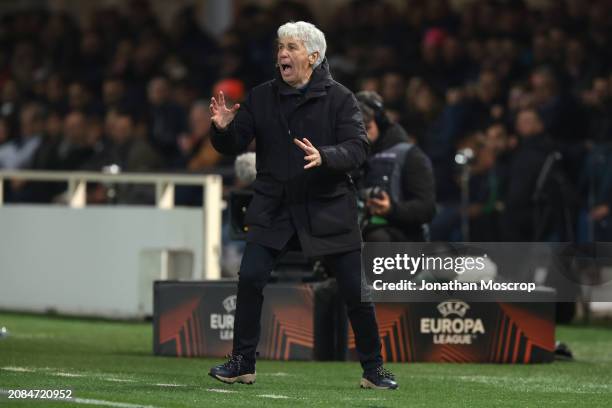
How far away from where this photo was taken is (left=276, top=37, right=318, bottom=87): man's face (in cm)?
964

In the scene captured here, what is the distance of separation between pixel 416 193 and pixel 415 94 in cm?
631

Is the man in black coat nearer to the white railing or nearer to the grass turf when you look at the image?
the grass turf

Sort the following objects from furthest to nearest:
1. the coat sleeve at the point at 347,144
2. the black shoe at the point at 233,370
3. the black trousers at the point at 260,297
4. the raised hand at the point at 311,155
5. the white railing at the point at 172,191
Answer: the white railing at the point at 172,191, the black shoe at the point at 233,370, the black trousers at the point at 260,297, the coat sleeve at the point at 347,144, the raised hand at the point at 311,155

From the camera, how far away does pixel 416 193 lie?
12.6m

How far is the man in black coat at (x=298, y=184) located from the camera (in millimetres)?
9688

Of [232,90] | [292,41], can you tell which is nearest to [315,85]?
[292,41]

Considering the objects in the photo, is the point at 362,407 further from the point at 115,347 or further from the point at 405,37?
the point at 405,37

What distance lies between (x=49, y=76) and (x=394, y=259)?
51.0 feet

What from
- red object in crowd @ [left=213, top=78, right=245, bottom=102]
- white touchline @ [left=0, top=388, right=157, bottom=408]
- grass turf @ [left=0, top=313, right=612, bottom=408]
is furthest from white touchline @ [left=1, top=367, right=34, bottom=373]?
red object in crowd @ [left=213, top=78, right=245, bottom=102]

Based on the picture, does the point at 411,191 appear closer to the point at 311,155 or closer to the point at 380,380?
the point at 380,380

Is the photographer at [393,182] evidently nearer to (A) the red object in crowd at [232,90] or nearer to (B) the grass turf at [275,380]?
(B) the grass turf at [275,380]

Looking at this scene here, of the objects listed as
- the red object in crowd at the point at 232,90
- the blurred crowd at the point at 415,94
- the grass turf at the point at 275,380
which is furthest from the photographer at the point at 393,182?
the red object in crowd at the point at 232,90

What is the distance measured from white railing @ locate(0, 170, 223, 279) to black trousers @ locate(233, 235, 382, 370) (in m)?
6.31

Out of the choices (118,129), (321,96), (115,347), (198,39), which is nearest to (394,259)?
(321,96)
